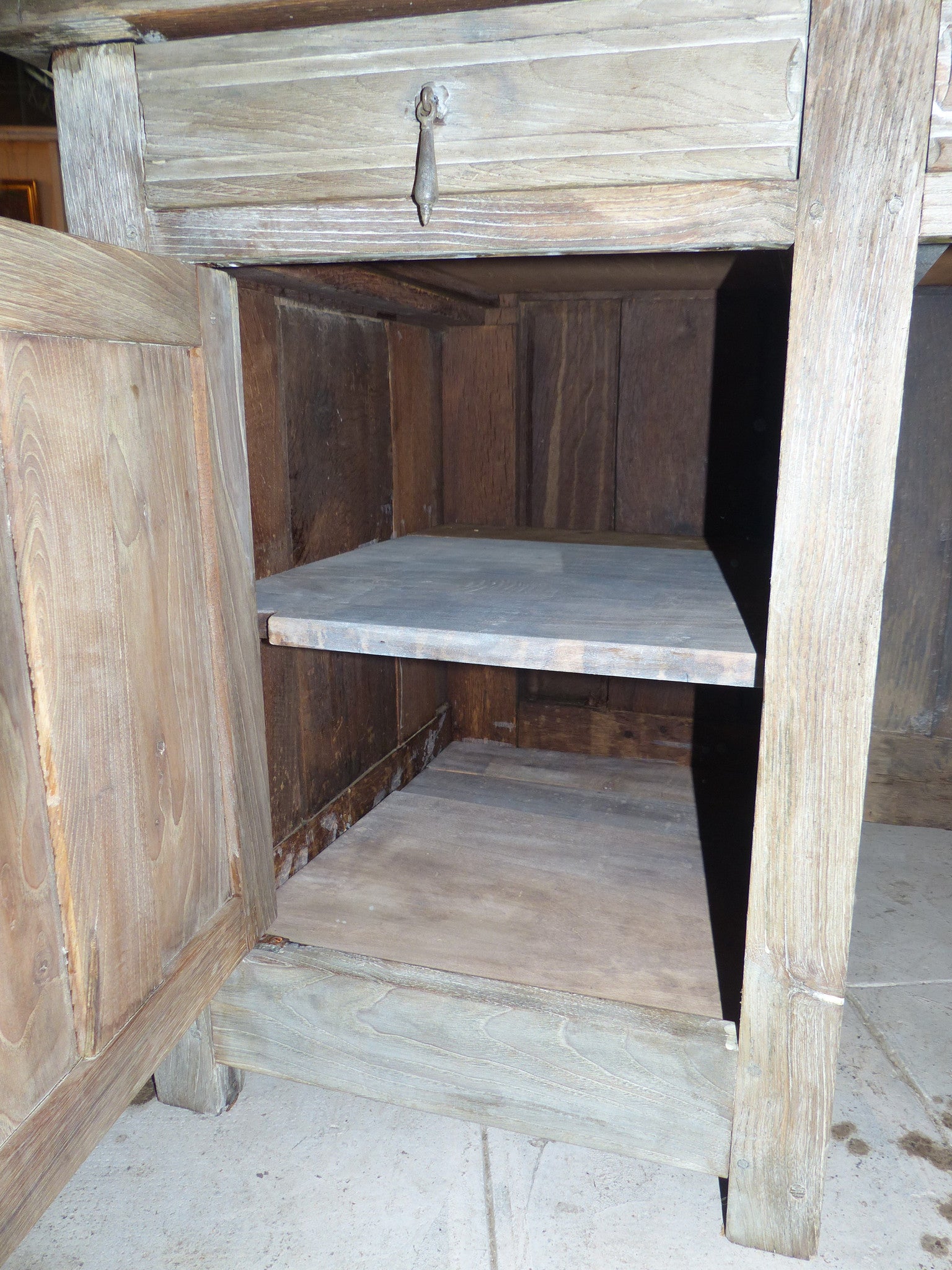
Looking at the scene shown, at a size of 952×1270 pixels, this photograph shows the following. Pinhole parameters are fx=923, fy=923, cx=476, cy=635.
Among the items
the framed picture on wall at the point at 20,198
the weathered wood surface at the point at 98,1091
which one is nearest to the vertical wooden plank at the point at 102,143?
the weathered wood surface at the point at 98,1091

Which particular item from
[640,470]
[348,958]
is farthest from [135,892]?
[640,470]

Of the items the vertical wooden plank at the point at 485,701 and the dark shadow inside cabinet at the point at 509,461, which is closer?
the dark shadow inside cabinet at the point at 509,461

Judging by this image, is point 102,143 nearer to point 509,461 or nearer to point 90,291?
point 90,291

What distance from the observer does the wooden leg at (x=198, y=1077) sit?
121 centimetres

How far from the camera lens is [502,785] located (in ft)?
5.89

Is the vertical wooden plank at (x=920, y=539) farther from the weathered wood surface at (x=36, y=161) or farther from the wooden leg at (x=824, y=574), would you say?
the weathered wood surface at (x=36, y=161)

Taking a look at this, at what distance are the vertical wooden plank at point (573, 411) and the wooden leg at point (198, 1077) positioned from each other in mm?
1202

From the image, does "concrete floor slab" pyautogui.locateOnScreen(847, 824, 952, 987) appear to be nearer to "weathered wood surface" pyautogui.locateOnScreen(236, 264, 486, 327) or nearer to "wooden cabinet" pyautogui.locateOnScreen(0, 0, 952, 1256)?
"wooden cabinet" pyautogui.locateOnScreen(0, 0, 952, 1256)

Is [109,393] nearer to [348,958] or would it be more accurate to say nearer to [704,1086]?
[348,958]

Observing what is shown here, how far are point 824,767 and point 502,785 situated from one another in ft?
3.12

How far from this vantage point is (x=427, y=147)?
87 centimetres

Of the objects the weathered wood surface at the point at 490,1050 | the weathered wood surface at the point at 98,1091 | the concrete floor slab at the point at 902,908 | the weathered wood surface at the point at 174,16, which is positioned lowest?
the concrete floor slab at the point at 902,908

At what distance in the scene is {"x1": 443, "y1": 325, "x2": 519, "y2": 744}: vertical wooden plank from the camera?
1916 mm

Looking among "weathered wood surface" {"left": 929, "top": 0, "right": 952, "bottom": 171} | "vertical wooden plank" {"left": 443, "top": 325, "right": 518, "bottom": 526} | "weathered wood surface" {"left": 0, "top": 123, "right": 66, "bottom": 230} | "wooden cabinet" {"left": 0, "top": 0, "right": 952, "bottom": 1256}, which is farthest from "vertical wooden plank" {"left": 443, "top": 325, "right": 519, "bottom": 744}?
"weathered wood surface" {"left": 0, "top": 123, "right": 66, "bottom": 230}
